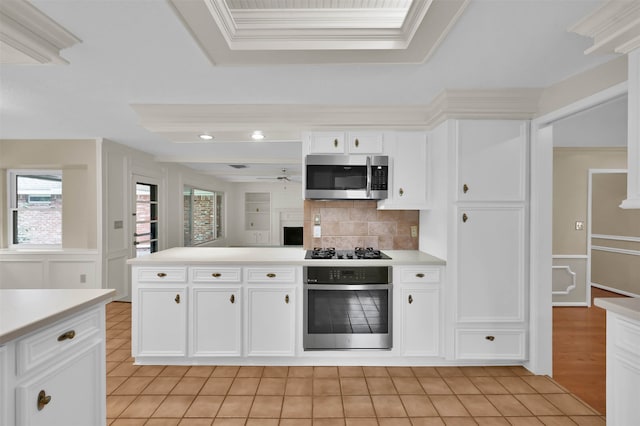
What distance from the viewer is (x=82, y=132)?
386 cm

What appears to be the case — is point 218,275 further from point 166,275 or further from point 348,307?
point 348,307

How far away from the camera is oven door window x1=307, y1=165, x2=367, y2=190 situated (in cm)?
288

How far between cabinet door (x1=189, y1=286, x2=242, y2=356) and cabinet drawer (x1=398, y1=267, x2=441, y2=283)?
4.57ft

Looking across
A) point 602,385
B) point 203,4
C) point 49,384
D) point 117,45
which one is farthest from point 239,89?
point 602,385

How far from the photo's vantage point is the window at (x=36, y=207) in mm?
4434

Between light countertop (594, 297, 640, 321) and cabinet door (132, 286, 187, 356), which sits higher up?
light countertop (594, 297, 640, 321)

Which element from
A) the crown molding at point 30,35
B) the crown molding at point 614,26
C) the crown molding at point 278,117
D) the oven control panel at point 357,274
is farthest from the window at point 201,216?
the crown molding at point 614,26

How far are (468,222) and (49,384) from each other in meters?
2.69

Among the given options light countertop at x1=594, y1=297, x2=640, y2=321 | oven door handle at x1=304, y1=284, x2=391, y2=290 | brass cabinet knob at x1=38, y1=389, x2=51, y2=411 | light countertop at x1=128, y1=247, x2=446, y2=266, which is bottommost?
brass cabinet knob at x1=38, y1=389, x2=51, y2=411

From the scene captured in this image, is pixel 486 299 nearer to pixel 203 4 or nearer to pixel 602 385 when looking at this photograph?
pixel 602 385

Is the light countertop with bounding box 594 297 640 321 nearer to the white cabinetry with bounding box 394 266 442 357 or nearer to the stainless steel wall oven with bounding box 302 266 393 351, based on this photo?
the white cabinetry with bounding box 394 266 442 357

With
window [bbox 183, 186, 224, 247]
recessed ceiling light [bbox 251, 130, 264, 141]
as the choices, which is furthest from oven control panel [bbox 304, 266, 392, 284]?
window [bbox 183, 186, 224, 247]

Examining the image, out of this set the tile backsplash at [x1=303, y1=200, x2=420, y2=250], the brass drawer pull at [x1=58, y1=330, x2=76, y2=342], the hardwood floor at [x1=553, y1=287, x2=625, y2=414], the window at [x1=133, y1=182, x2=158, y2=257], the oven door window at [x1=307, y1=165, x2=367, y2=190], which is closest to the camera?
the brass drawer pull at [x1=58, y1=330, x2=76, y2=342]

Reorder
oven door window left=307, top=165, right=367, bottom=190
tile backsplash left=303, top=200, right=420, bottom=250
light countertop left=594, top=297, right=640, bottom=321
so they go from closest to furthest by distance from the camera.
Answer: light countertop left=594, top=297, right=640, bottom=321 → oven door window left=307, top=165, right=367, bottom=190 → tile backsplash left=303, top=200, right=420, bottom=250
